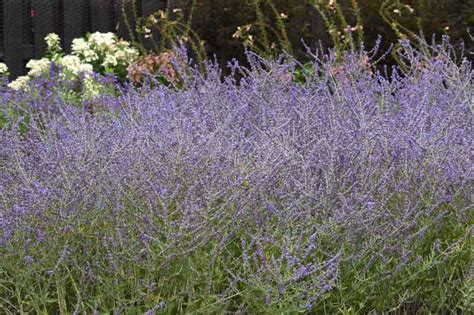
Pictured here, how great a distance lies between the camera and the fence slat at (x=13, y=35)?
9.08 metres

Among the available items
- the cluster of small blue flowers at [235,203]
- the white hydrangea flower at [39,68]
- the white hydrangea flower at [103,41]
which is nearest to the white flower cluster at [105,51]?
the white hydrangea flower at [103,41]

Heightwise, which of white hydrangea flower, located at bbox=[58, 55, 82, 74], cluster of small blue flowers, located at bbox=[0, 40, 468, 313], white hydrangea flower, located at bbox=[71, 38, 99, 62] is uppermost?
cluster of small blue flowers, located at bbox=[0, 40, 468, 313]

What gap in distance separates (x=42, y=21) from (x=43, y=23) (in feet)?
0.08

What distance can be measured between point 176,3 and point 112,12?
4.00 feet

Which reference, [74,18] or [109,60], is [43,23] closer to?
[74,18]

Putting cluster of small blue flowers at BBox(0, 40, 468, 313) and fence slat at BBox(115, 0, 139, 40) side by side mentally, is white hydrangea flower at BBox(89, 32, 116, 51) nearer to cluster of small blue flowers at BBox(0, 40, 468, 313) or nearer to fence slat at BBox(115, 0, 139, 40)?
fence slat at BBox(115, 0, 139, 40)

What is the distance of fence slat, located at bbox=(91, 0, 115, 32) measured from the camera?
9.08 m

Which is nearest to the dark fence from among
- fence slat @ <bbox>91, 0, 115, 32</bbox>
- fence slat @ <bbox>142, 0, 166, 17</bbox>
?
fence slat @ <bbox>91, 0, 115, 32</bbox>

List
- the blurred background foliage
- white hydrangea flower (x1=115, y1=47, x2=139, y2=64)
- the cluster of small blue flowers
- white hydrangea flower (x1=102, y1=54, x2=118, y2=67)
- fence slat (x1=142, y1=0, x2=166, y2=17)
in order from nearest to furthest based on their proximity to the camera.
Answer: the cluster of small blue flowers
the blurred background foliage
white hydrangea flower (x1=102, y1=54, x2=118, y2=67)
white hydrangea flower (x1=115, y1=47, x2=139, y2=64)
fence slat (x1=142, y1=0, x2=166, y2=17)

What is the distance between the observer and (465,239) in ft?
8.58

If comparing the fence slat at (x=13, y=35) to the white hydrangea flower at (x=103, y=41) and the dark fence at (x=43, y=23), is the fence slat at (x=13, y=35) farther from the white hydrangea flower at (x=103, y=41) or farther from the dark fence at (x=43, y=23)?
the white hydrangea flower at (x=103, y=41)

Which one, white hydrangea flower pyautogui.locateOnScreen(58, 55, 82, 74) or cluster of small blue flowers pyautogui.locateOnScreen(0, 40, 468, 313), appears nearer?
cluster of small blue flowers pyautogui.locateOnScreen(0, 40, 468, 313)

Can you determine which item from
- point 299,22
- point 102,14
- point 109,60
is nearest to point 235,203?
point 109,60

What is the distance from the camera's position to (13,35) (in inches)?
359
